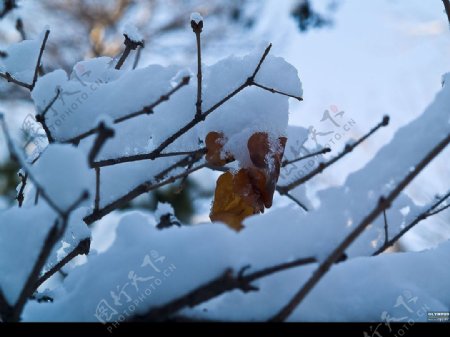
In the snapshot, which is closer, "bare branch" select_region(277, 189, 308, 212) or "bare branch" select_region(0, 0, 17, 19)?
"bare branch" select_region(277, 189, 308, 212)

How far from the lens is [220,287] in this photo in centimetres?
46

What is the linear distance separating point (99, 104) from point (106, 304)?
293mm

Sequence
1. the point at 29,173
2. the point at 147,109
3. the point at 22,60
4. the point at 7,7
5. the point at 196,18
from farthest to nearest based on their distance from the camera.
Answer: the point at 7,7
the point at 22,60
the point at 196,18
the point at 147,109
the point at 29,173

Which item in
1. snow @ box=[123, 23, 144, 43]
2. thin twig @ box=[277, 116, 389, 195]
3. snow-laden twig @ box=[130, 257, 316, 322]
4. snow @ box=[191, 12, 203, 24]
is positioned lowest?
snow-laden twig @ box=[130, 257, 316, 322]

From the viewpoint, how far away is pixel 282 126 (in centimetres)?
80

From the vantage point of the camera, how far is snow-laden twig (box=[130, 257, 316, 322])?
45 cm

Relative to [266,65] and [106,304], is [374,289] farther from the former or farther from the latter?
[266,65]

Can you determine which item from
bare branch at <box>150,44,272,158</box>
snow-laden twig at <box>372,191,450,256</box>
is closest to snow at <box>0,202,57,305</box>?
bare branch at <box>150,44,272,158</box>

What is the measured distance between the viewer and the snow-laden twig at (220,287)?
17.9 inches

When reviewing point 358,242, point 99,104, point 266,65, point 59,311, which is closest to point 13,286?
point 59,311

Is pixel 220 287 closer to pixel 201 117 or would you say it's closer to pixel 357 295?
pixel 357 295

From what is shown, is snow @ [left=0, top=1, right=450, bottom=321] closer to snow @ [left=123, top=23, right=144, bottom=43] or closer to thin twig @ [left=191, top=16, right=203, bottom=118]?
thin twig @ [left=191, top=16, right=203, bottom=118]

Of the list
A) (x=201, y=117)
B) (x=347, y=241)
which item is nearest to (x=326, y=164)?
(x=201, y=117)

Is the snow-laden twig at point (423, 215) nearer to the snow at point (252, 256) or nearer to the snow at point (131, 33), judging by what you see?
the snow at point (252, 256)
